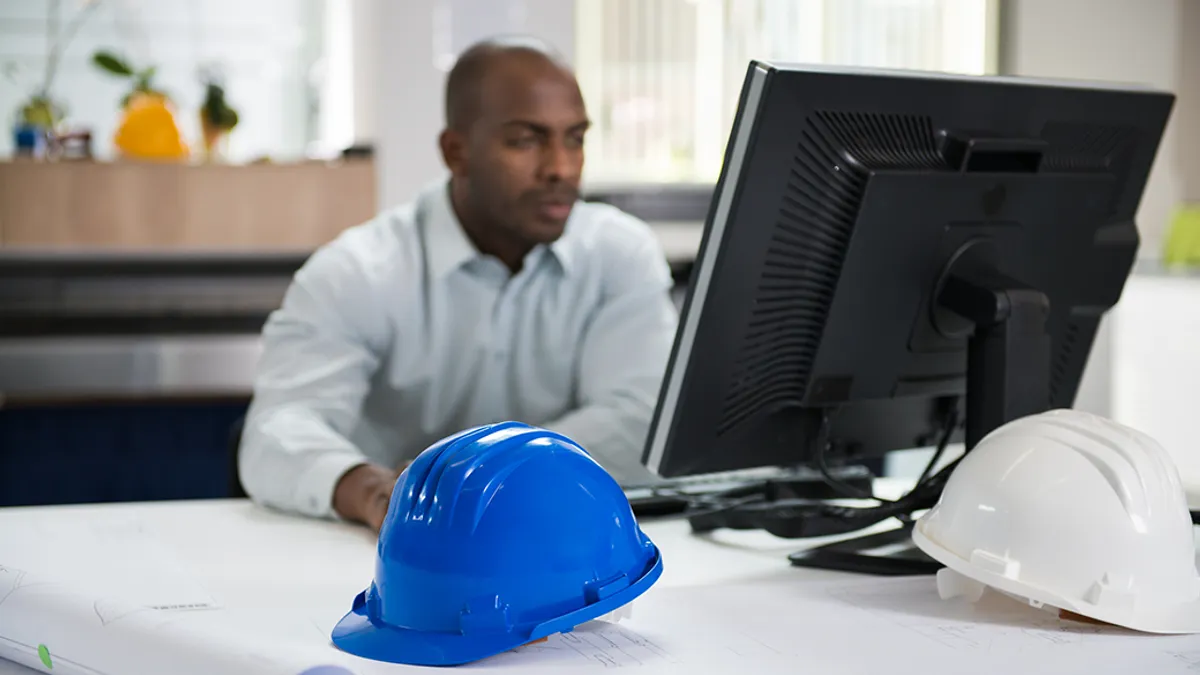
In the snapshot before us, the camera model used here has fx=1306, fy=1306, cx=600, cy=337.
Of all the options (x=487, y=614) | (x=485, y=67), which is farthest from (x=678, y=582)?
(x=485, y=67)

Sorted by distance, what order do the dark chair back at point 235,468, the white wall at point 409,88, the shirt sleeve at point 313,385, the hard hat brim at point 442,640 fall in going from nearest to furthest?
1. the hard hat brim at point 442,640
2. the shirt sleeve at point 313,385
3. the dark chair back at point 235,468
4. the white wall at point 409,88

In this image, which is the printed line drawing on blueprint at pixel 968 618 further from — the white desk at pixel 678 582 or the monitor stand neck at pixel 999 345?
the monitor stand neck at pixel 999 345

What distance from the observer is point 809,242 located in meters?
1.04

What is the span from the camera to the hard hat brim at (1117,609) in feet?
2.79

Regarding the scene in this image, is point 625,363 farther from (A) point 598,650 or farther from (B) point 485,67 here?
(A) point 598,650

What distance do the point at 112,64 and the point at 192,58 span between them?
733 mm

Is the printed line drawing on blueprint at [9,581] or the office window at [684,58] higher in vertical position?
the office window at [684,58]

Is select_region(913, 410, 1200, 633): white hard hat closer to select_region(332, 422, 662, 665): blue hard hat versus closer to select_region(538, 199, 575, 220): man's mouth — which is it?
select_region(332, 422, 662, 665): blue hard hat

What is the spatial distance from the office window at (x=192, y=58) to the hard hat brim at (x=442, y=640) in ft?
10.8

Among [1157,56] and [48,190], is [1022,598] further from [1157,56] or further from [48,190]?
[1157,56]

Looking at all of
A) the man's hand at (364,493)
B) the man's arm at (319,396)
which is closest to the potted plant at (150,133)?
the man's arm at (319,396)

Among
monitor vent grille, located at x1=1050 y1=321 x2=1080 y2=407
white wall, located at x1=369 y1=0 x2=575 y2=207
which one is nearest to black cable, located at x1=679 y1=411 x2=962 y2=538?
monitor vent grille, located at x1=1050 y1=321 x2=1080 y2=407

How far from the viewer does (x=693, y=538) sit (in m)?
1.21

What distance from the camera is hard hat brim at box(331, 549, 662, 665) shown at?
2.53ft
